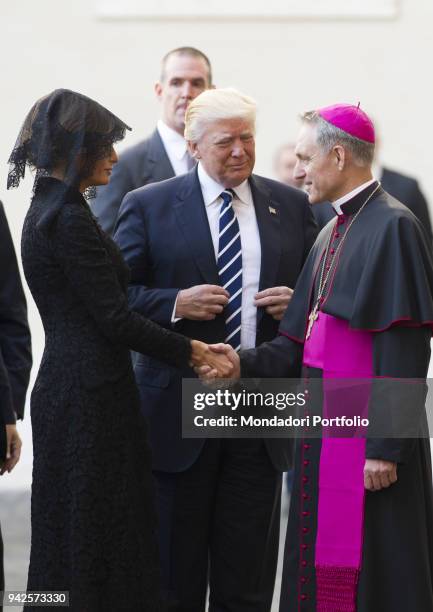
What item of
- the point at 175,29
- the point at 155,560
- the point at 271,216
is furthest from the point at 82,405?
the point at 175,29

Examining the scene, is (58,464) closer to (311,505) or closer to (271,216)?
(311,505)

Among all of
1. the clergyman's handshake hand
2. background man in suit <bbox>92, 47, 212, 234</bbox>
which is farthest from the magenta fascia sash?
background man in suit <bbox>92, 47, 212, 234</bbox>

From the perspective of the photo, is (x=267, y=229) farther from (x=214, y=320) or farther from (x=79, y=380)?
(x=79, y=380)

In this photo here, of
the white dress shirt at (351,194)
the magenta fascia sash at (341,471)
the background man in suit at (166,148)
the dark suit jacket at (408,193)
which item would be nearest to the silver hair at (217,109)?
the white dress shirt at (351,194)

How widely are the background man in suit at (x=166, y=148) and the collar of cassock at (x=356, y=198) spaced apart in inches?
59.0

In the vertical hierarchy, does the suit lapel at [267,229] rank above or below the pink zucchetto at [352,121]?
below

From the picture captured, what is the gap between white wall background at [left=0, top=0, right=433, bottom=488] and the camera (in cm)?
833

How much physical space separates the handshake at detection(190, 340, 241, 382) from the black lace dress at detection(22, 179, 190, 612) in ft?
0.93

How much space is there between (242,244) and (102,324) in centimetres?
83

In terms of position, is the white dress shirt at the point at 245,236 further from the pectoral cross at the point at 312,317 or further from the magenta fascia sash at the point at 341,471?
the magenta fascia sash at the point at 341,471

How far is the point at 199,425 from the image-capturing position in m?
4.49

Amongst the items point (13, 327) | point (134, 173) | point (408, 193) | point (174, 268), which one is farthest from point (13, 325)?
point (408, 193)

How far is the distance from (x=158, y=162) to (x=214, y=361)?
5.13 ft

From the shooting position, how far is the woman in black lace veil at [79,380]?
3.84 m
